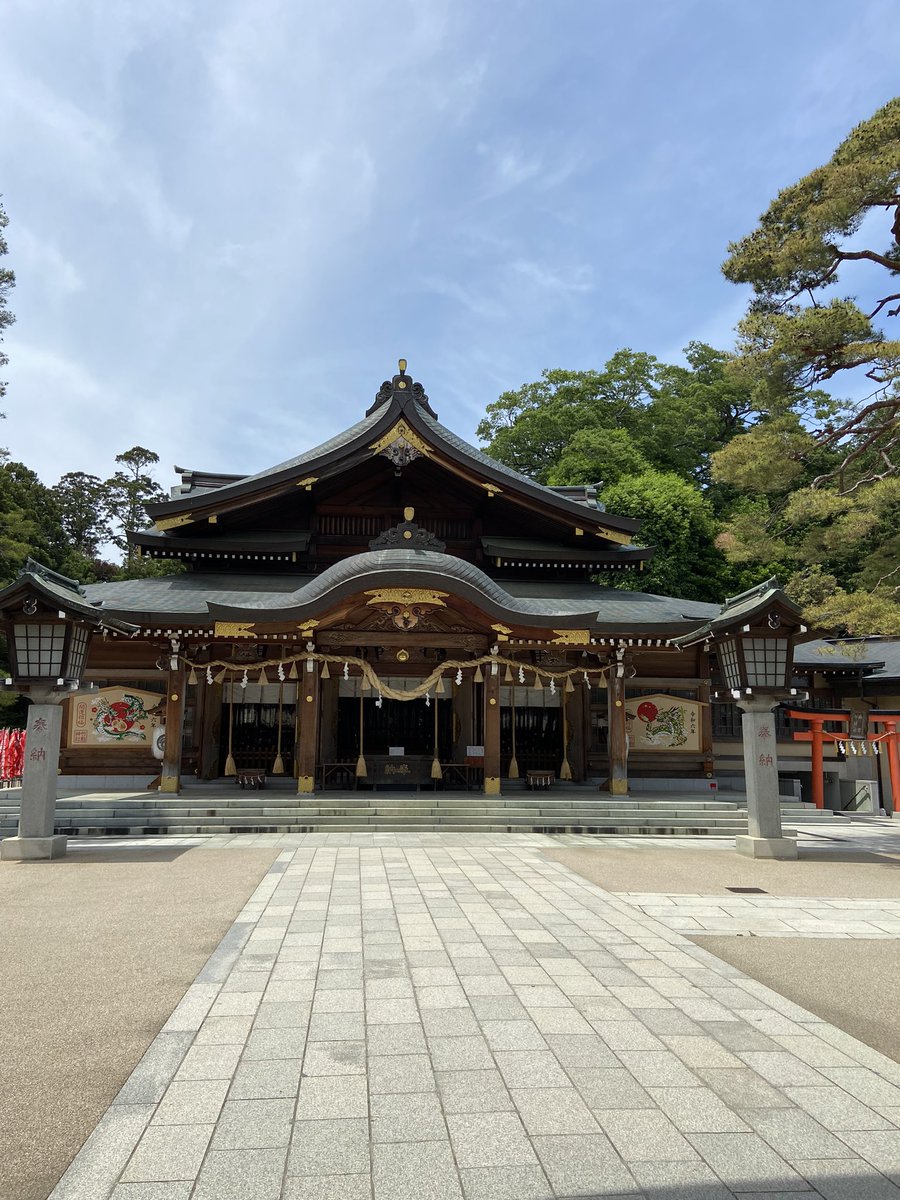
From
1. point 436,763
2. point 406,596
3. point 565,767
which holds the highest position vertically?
point 406,596

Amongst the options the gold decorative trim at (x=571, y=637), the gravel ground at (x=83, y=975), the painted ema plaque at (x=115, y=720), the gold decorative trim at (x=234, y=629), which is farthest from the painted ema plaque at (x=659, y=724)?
the painted ema plaque at (x=115, y=720)

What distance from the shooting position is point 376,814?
14.4 m

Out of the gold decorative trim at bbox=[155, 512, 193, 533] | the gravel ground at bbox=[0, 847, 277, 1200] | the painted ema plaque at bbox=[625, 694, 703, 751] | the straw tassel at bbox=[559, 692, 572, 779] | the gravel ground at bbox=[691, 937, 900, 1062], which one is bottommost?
the gravel ground at bbox=[691, 937, 900, 1062]

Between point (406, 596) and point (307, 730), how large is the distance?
3612mm

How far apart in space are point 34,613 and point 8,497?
66.8 ft

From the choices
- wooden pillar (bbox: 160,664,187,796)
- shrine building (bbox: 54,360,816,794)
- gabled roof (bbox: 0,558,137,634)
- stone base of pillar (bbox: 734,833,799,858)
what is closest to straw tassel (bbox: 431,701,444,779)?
shrine building (bbox: 54,360,816,794)

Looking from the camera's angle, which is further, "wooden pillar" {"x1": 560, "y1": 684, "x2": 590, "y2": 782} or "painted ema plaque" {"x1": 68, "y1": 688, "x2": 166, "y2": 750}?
"wooden pillar" {"x1": 560, "y1": 684, "x2": 590, "y2": 782}

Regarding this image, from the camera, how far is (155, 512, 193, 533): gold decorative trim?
63.5ft

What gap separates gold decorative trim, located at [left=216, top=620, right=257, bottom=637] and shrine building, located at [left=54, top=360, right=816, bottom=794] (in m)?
0.05

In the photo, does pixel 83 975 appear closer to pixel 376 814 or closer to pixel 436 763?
pixel 376 814

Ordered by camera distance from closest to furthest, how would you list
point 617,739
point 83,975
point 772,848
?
point 83,975, point 772,848, point 617,739

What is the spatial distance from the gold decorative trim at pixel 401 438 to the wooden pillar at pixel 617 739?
7724mm

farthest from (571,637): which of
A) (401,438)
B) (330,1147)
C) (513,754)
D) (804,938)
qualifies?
(330,1147)

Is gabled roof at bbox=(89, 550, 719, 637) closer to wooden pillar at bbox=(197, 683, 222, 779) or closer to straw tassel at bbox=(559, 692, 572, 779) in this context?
wooden pillar at bbox=(197, 683, 222, 779)
